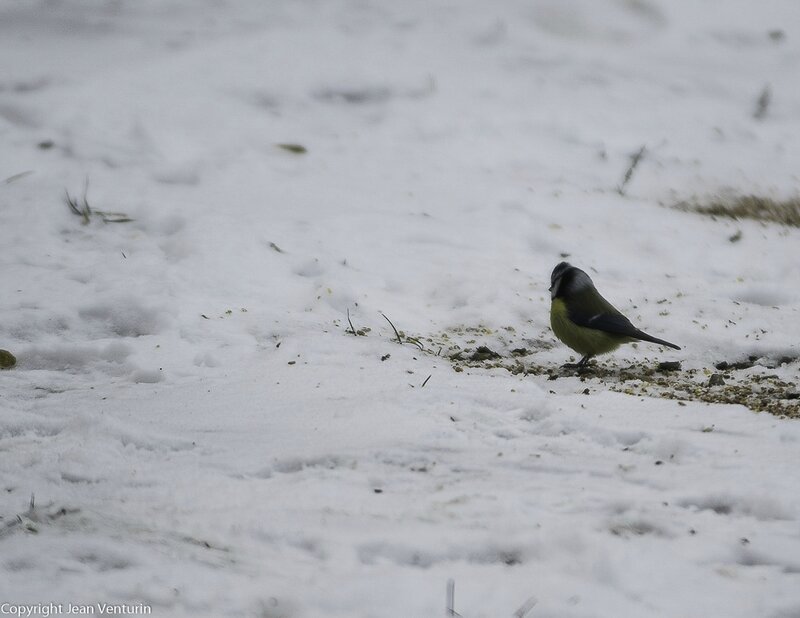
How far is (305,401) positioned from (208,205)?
2530 mm

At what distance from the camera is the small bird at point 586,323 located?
13.9 ft

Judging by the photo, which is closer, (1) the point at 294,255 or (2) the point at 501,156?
(1) the point at 294,255

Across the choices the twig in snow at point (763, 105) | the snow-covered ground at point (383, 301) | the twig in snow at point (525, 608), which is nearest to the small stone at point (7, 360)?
the snow-covered ground at point (383, 301)

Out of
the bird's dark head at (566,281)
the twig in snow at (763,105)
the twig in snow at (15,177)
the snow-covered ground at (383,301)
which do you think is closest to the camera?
the snow-covered ground at (383,301)

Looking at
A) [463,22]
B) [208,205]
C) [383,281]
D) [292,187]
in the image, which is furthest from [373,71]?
[383,281]

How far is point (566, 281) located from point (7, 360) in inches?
112

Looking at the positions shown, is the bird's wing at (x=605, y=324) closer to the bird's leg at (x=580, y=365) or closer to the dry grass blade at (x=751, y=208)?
the bird's leg at (x=580, y=365)

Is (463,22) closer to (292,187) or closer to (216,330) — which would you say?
(292,187)

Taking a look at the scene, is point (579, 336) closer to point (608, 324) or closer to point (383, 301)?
point (608, 324)

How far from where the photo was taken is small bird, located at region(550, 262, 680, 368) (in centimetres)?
424

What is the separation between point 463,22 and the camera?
8.14 metres

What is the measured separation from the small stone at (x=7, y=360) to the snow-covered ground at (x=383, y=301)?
0.23 ft

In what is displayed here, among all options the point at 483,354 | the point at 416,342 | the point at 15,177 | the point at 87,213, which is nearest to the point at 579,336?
the point at 483,354

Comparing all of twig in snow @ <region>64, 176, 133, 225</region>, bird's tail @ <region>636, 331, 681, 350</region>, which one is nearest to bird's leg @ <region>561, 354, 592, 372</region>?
bird's tail @ <region>636, 331, 681, 350</region>
